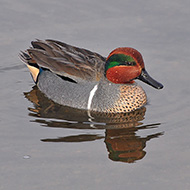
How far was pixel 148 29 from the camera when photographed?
13266 mm

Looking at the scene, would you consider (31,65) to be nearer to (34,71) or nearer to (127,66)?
(34,71)

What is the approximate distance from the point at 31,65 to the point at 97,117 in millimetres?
2318

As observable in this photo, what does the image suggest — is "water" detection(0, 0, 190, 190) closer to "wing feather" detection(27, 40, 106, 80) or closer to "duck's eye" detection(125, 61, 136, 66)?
"wing feather" detection(27, 40, 106, 80)

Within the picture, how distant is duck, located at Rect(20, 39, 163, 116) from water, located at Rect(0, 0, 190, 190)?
0.26 m

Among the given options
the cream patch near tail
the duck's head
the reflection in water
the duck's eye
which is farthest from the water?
the duck's eye

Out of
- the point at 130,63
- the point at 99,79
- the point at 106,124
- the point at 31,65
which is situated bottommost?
the point at 106,124

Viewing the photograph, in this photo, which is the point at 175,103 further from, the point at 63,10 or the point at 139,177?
the point at 63,10

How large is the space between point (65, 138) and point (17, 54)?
151 inches

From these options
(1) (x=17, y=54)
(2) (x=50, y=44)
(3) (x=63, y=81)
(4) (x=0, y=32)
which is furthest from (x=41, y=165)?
(4) (x=0, y=32)

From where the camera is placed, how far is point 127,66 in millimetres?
10617

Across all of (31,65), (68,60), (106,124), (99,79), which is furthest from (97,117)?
(31,65)

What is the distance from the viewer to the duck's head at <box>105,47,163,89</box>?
1051cm

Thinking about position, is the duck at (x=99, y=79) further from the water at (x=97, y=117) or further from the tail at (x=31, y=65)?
the tail at (x=31, y=65)

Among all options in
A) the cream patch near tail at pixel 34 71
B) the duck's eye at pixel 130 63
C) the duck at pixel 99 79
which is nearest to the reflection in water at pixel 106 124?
the duck at pixel 99 79
